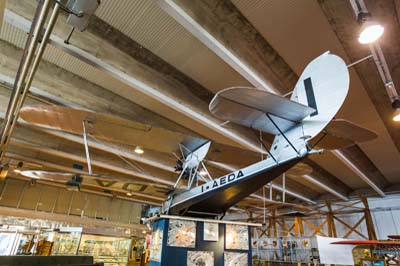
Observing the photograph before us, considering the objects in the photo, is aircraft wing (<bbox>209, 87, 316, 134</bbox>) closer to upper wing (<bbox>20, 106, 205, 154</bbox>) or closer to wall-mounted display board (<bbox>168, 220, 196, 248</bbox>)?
upper wing (<bbox>20, 106, 205, 154</bbox>)

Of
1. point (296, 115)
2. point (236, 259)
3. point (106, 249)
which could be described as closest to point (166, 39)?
point (296, 115)

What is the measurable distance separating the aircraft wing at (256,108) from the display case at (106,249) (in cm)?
1114

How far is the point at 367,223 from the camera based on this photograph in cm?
1151

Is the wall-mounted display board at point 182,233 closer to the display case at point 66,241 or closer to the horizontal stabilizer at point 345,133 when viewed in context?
the horizontal stabilizer at point 345,133

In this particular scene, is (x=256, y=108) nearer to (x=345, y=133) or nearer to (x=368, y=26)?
(x=345, y=133)

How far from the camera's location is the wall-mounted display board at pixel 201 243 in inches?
157

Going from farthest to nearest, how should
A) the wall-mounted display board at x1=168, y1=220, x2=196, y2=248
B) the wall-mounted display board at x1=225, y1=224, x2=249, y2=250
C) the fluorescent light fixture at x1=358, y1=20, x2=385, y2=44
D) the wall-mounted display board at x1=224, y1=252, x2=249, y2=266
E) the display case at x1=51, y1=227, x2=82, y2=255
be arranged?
1. the display case at x1=51, y1=227, x2=82, y2=255
2. the wall-mounted display board at x1=225, y1=224, x2=249, y2=250
3. the wall-mounted display board at x1=224, y1=252, x2=249, y2=266
4. the wall-mounted display board at x1=168, y1=220, x2=196, y2=248
5. the fluorescent light fixture at x1=358, y1=20, x2=385, y2=44

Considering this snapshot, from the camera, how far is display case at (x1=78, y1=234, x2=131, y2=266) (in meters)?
11.1

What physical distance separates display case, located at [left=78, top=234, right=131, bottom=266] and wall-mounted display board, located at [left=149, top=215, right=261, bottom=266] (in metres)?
8.47

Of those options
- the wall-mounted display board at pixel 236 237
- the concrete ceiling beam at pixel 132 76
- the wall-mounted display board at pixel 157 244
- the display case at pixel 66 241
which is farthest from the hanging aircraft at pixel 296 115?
the display case at pixel 66 241

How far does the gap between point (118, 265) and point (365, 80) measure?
1239 centimetres

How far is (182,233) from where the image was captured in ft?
13.6

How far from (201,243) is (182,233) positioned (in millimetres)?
390

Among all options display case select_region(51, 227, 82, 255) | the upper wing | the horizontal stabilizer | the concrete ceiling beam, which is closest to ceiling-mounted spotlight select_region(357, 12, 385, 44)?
the horizontal stabilizer
